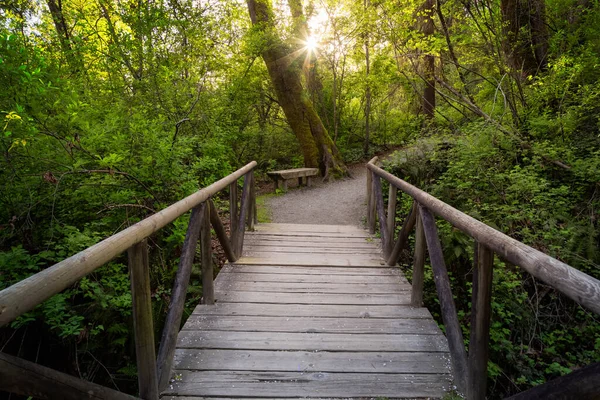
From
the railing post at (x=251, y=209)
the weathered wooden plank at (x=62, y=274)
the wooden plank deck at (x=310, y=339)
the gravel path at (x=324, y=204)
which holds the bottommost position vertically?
the gravel path at (x=324, y=204)

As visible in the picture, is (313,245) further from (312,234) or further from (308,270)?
(308,270)

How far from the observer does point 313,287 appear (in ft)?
11.3

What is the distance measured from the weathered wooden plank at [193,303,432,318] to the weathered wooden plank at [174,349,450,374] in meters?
0.50

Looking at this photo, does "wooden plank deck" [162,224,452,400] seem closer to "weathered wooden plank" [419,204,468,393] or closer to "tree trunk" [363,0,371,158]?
"weathered wooden plank" [419,204,468,393]

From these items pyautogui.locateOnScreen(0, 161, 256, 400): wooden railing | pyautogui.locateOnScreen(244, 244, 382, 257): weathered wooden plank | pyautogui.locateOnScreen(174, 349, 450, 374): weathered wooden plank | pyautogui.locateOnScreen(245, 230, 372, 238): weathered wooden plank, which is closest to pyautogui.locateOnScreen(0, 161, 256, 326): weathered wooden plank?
pyautogui.locateOnScreen(0, 161, 256, 400): wooden railing

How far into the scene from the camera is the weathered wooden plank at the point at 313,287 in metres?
3.37

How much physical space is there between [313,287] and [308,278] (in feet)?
0.72

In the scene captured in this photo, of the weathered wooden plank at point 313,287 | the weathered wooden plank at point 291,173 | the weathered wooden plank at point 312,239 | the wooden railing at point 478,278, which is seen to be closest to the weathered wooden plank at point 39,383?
the wooden railing at point 478,278

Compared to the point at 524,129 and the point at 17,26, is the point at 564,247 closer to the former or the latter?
the point at 524,129

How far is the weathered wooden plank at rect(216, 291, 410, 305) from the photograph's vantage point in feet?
10.3

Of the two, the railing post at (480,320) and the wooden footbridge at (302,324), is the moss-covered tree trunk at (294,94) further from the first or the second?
the railing post at (480,320)

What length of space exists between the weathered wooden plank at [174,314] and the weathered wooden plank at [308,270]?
139 cm

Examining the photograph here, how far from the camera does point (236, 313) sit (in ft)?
9.58

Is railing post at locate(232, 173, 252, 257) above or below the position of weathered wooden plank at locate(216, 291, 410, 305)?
above
